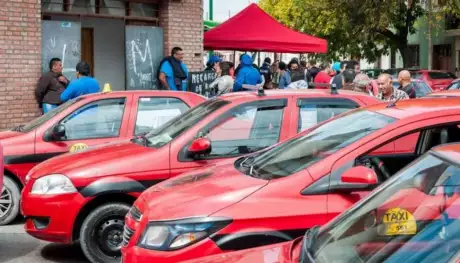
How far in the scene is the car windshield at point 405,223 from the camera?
2.95 metres

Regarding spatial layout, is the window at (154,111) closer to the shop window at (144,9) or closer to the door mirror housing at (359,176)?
the door mirror housing at (359,176)

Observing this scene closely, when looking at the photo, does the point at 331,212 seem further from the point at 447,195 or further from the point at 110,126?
the point at 110,126

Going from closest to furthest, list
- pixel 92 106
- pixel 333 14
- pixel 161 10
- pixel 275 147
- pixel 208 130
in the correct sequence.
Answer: pixel 275 147 < pixel 208 130 < pixel 92 106 < pixel 161 10 < pixel 333 14

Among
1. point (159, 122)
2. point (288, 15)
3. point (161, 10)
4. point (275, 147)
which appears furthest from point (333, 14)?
point (275, 147)

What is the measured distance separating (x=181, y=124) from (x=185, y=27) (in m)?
8.72

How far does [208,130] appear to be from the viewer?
645 centimetres

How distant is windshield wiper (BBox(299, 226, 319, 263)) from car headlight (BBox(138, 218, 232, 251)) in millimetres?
873

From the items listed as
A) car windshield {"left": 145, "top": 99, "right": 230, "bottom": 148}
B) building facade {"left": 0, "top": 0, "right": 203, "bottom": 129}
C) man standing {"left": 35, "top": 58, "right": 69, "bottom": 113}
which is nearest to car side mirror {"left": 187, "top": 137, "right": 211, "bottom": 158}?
car windshield {"left": 145, "top": 99, "right": 230, "bottom": 148}

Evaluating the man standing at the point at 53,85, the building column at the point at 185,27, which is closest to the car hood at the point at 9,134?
the man standing at the point at 53,85

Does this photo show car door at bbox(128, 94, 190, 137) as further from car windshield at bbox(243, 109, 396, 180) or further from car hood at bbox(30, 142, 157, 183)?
car windshield at bbox(243, 109, 396, 180)

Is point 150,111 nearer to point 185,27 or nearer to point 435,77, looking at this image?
point 185,27

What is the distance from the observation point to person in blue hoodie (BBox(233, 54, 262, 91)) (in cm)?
1423

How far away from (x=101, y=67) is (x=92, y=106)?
684 cm

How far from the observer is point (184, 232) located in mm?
4406
